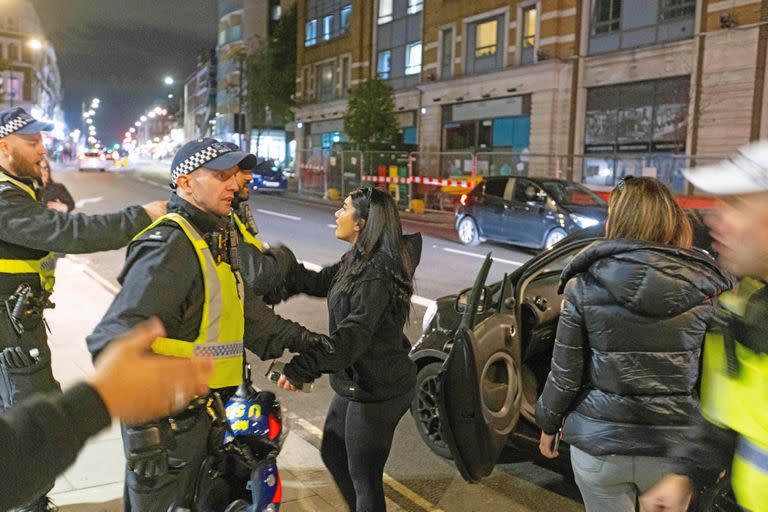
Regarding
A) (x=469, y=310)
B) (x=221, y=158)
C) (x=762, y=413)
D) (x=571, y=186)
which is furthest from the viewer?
(x=571, y=186)

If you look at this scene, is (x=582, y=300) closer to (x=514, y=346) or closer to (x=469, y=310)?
(x=469, y=310)

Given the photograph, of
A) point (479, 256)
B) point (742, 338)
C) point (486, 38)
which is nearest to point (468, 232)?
point (479, 256)

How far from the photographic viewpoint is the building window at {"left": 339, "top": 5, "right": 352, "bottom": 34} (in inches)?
1643

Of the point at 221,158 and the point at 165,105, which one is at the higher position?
the point at 165,105

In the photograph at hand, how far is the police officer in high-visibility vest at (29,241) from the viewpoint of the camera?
126 inches

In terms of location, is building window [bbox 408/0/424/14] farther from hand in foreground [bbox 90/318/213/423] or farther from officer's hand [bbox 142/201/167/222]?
hand in foreground [bbox 90/318/213/423]

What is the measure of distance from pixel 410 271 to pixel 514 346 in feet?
3.78

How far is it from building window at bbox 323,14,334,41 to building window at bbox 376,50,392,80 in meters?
6.68

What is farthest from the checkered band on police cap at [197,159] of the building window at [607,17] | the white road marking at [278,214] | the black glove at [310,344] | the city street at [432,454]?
the building window at [607,17]

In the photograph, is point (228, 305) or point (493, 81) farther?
point (493, 81)

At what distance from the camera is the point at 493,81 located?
2870cm

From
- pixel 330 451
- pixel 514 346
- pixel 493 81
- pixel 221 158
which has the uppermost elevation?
pixel 493 81

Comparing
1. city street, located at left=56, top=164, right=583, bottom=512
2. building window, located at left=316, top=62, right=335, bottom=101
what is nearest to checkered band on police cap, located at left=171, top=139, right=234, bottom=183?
city street, located at left=56, top=164, right=583, bottom=512

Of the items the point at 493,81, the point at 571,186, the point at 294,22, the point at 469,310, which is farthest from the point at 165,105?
the point at 469,310
